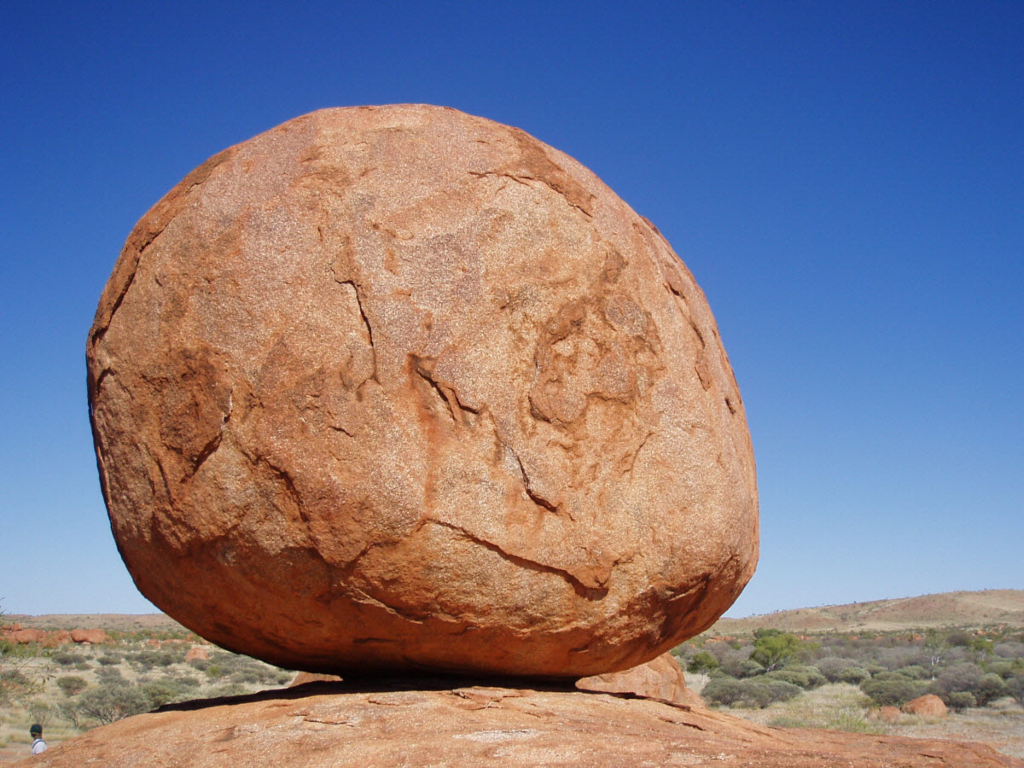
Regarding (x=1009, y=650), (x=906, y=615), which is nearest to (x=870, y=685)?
(x=1009, y=650)

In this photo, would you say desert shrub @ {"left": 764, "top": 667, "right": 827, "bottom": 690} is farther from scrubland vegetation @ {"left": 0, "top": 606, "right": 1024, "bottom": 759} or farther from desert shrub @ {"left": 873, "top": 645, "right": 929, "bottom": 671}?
desert shrub @ {"left": 873, "top": 645, "right": 929, "bottom": 671}

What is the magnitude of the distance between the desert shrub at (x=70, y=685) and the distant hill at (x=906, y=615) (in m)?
36.7

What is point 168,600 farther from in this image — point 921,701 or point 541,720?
point 921,701

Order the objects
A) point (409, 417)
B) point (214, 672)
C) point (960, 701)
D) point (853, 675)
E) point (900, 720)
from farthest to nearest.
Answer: point (214, 672), point (853, 675), point (960, 701), point (900, 720), point (409, 417)

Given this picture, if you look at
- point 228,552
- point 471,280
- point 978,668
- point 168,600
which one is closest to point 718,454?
point 471,280

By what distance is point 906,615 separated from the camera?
5612 cm

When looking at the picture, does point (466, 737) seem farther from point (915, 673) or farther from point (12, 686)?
point (915, 673)

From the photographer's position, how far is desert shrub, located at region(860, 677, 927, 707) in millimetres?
17266

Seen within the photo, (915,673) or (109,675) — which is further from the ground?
(915,673)

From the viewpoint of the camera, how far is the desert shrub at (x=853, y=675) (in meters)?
21.6

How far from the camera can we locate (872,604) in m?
65.8

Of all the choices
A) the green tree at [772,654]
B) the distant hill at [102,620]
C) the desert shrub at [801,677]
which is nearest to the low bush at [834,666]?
the desert shrub at [801,677]

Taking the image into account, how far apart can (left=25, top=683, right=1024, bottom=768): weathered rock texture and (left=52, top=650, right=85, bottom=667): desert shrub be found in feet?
72.0

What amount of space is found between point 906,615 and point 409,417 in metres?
59.5
